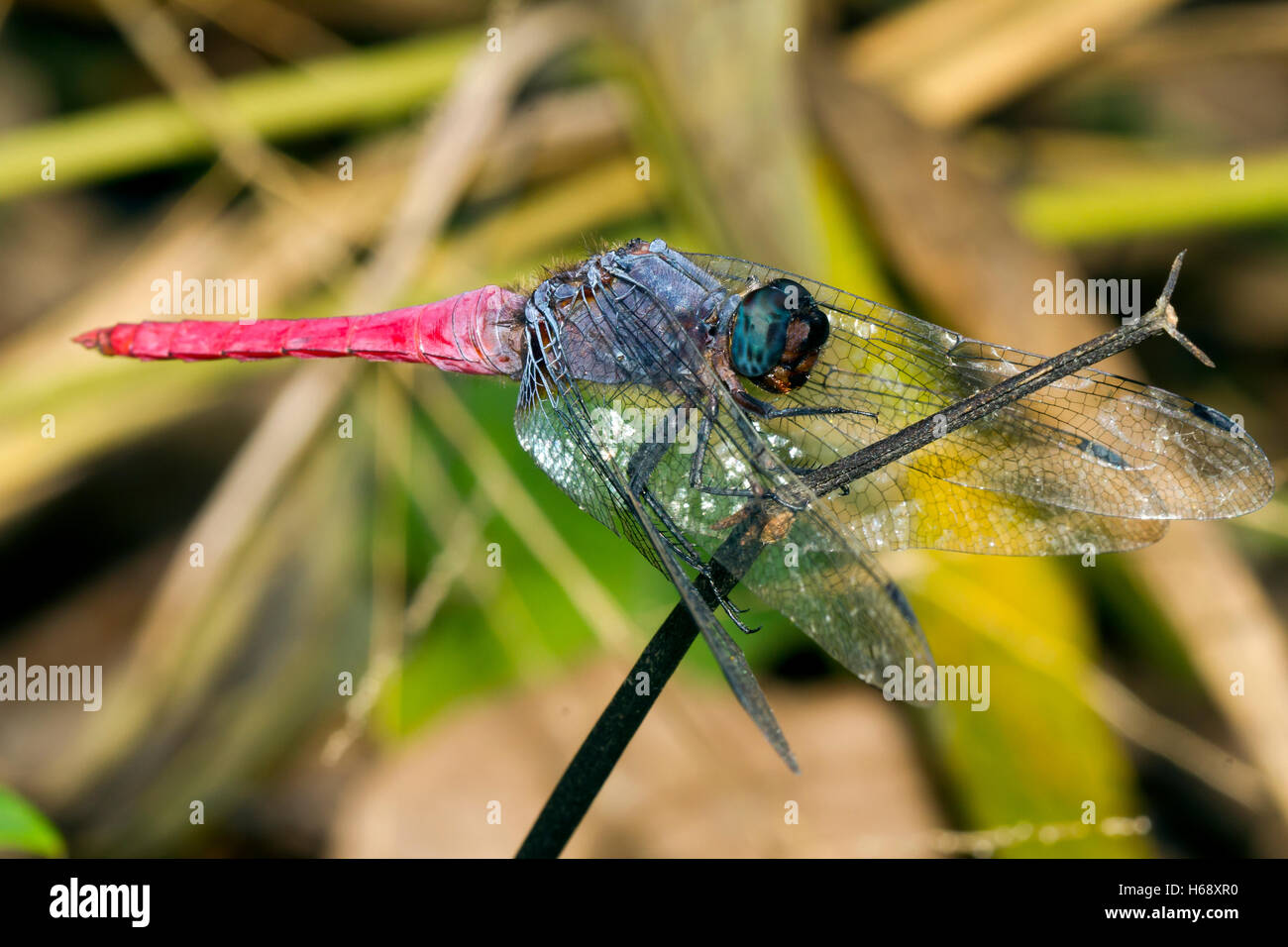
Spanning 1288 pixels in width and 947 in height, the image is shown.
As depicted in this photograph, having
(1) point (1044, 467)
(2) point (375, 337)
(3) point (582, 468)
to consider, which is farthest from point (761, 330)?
(2) point (375, 337)

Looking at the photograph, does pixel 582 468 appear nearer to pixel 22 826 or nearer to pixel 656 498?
pixel 656 498

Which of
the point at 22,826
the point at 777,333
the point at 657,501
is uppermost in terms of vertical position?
the point at 777,333

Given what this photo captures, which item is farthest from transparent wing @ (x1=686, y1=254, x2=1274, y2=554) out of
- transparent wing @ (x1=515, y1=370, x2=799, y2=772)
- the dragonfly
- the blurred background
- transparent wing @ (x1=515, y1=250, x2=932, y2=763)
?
the blurred background

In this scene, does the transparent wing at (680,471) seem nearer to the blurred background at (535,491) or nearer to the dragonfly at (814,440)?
the dragonfly at (814,440)

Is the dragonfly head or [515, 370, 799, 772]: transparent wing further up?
the dragonfly head

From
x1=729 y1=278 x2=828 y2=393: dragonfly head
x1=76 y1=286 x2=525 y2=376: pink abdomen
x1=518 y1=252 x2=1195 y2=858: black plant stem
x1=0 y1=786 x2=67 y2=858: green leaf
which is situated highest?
x1=76 y1=286 x2=525 y2=376: pink abdomen

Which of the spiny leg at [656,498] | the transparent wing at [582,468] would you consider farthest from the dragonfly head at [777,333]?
the transparent wing at [582,468]

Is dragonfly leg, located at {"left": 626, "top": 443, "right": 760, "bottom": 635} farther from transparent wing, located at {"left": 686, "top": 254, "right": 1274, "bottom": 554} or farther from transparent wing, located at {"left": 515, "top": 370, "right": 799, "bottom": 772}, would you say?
transparent wing, located at {"left": 686, "top": 254, "right": 1274, "bottom": 554}
